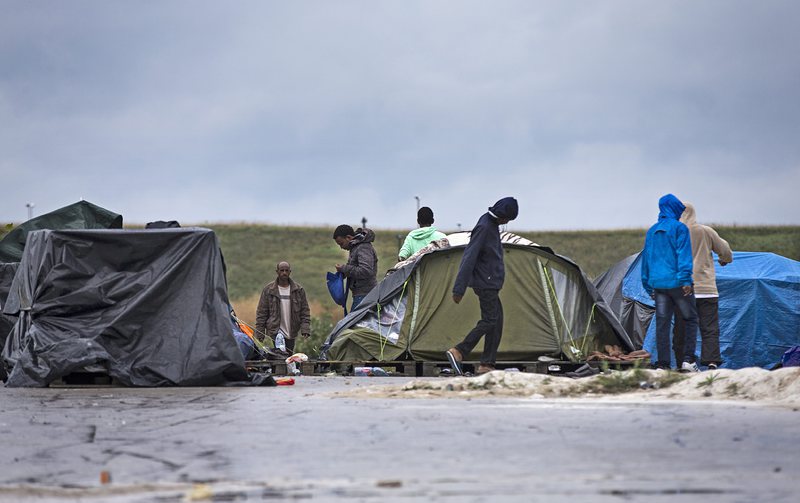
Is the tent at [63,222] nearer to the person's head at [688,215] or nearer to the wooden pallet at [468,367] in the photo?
the wooden pallet at [468,367]

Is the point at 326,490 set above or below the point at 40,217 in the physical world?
below

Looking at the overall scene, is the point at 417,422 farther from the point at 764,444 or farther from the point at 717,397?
the point at 717,397

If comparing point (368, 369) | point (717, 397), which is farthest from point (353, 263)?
point (717, 397)

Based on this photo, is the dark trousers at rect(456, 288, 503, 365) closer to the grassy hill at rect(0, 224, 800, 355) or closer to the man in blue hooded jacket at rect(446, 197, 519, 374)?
the man in blue hooded jacket at rect(446, 197, 519, 374)

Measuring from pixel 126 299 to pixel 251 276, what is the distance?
63379mm

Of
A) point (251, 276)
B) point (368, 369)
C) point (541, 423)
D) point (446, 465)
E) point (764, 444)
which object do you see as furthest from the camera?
point (251, 276)

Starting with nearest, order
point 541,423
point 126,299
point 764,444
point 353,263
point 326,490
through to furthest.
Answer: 1. point 326,490
2. point 764,444
3. point 541,423
4. point 126,299
5. point 353,263

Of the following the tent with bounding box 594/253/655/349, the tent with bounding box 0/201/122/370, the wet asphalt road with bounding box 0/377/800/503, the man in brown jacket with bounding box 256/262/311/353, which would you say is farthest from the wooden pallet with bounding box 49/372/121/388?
the tent with bounding box 594/253/655/349

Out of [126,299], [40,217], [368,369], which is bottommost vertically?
[368,369]

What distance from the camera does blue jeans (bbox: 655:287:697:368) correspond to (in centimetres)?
1303

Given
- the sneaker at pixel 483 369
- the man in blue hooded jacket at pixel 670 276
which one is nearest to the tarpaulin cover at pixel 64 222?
the sneaker at pixel 483 369

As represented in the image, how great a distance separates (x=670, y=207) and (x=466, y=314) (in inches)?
150

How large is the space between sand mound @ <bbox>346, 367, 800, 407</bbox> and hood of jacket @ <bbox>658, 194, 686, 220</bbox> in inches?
164

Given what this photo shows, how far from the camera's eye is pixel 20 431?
675 cm
